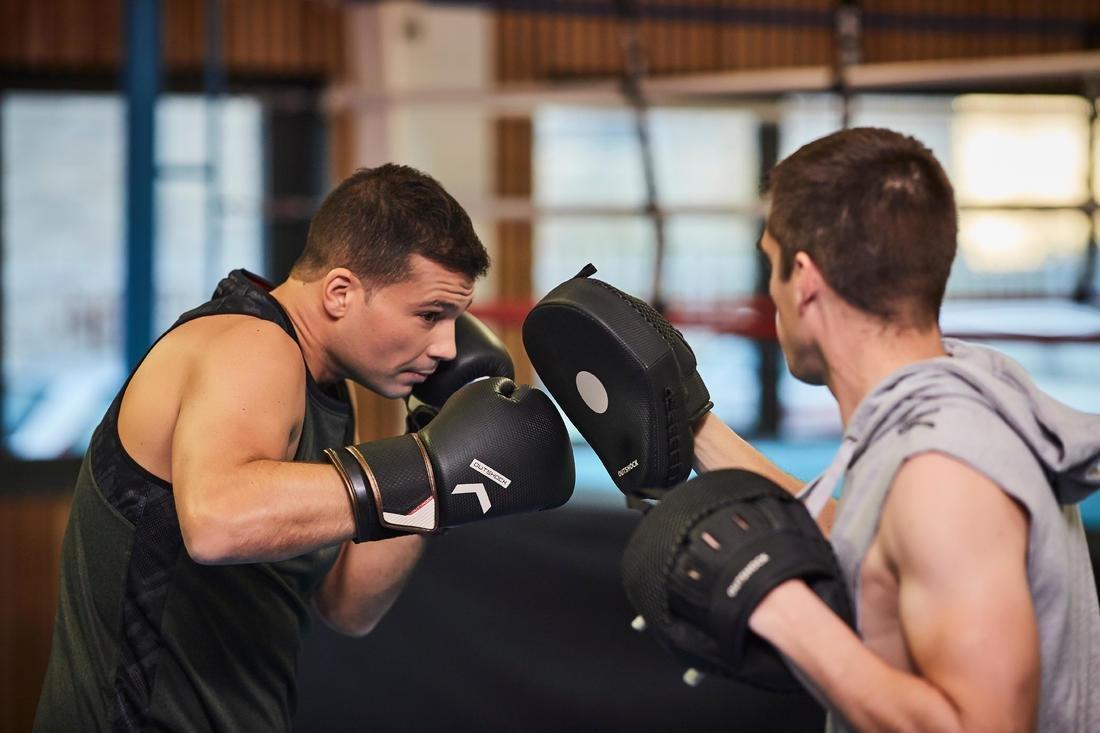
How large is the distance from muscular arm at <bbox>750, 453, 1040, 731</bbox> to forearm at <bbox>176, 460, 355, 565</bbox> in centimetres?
57

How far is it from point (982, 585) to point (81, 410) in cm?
556

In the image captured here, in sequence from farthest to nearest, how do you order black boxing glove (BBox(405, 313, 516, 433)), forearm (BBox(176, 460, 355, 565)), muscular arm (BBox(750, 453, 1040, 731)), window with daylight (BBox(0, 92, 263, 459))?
1. window with daylight (BBox(0, 92, 263, 459))
2. black boxing glove (BBox(405, 313, 516, 433))
3. forearm (BBox(176, 460, 355, 565))
4. muscular arm (BBox(750, 453, 1040, 731))

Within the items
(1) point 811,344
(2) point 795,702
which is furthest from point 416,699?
(1) point 811,344

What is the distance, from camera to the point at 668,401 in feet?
4.91

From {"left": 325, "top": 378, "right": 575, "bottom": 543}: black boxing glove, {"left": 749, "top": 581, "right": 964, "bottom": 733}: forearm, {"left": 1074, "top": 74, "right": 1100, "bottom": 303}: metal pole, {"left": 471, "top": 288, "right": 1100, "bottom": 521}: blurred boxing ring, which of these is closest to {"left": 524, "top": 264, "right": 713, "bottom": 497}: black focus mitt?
{"left": 325, "top": 378, "right": 575, "bottom": 543}: black boxing glove

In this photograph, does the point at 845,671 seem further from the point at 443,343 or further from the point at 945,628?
the point at 443,343

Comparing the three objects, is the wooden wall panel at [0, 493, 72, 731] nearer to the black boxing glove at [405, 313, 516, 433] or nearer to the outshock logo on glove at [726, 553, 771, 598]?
the black boxing glove at [405, 313, 516, 433]

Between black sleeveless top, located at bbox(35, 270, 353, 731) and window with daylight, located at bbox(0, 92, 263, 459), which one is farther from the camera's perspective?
window with daylight, located at bbox(0, 92, 263, 459)

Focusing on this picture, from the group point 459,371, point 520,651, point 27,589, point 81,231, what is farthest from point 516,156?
point 459,371

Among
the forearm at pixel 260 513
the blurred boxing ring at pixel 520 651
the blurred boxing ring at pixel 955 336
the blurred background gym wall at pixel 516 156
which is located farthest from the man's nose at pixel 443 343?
the blurred background gym wall at pixel 516 156

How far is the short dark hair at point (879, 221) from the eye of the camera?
115 cm

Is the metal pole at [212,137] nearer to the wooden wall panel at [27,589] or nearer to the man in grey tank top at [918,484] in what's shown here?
the wooden wall panel at [27,589]

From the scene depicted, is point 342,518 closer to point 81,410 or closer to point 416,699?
point 416,699

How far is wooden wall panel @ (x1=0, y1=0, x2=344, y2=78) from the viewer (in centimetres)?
596
